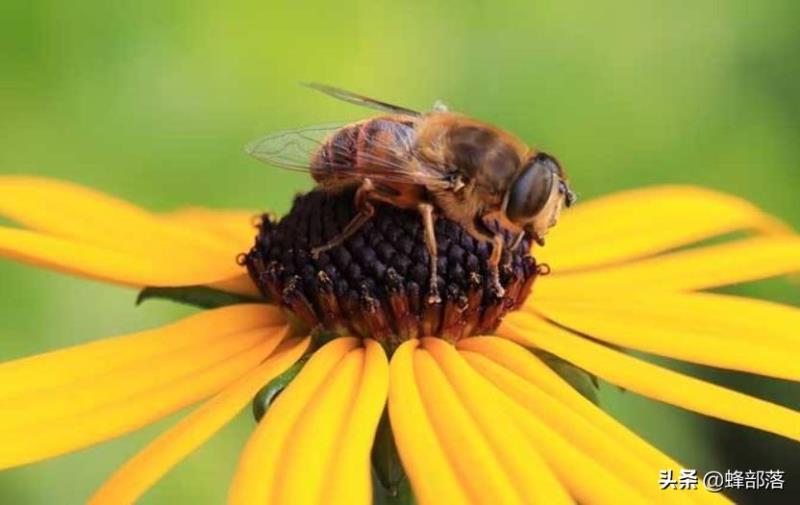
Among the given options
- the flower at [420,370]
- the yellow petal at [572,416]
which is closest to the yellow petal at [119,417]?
the flower at [420,370]

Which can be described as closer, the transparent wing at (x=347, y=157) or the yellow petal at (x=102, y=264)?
the transparent wing at (x=347, y=157)

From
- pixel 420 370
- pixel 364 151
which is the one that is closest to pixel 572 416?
pixel 420 370

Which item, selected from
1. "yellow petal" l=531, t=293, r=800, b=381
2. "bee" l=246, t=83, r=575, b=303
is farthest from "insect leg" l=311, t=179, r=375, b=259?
"yellow petal" l=531, t=293, r=800, b=381

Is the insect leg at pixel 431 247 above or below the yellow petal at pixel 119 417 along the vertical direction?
above

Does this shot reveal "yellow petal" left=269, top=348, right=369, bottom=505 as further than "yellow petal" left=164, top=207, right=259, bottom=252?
No

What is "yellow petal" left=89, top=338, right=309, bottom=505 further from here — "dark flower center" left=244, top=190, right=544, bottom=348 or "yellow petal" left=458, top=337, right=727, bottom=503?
"yellow petal" left=458, top=337, right=727, bottom=503

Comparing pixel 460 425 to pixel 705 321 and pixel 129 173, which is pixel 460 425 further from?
pixel 129 173

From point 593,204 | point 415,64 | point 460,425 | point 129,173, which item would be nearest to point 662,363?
point 593,204

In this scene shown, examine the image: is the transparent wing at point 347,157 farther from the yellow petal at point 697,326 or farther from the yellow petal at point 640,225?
the yellow petal at point 640,225
